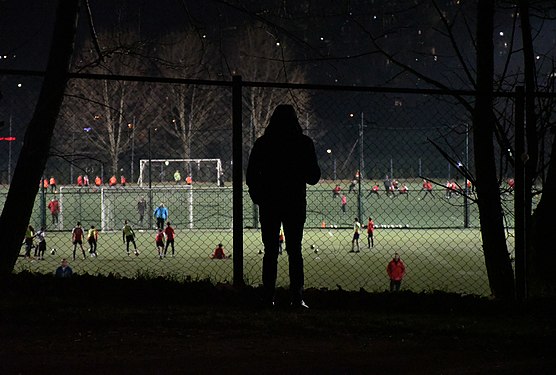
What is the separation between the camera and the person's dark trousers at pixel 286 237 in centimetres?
608

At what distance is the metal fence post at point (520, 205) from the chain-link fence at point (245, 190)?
1.79 metres

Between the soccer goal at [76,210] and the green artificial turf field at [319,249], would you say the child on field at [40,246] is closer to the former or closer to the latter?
the green artificial turf field at [319,249]

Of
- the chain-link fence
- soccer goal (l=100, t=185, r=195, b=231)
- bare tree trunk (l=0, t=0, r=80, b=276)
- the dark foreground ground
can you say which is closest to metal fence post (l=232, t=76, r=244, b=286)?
the chain-link fence

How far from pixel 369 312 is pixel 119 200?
41268 mm

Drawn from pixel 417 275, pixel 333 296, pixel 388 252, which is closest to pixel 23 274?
pixel 333 296

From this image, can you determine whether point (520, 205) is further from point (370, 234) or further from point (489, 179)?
point (370, 234)

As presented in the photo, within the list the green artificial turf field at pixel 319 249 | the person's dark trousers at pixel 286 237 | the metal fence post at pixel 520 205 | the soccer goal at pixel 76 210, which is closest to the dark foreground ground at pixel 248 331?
the person's dark trousers at pixel 286 237

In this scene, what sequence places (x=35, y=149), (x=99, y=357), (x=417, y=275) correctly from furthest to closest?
1. (x=417, y=275)
2. (x=35, y=149)
3. (x=99, y=357)

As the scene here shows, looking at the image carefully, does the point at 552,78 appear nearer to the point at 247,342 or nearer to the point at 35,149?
the point at 247,342

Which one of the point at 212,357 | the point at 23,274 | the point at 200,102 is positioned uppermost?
the point at 200,102

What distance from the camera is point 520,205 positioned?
6.88 meters

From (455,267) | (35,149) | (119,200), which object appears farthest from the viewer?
(119,200)

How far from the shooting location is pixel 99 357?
4504 millimetres

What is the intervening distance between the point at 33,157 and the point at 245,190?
10.5m
